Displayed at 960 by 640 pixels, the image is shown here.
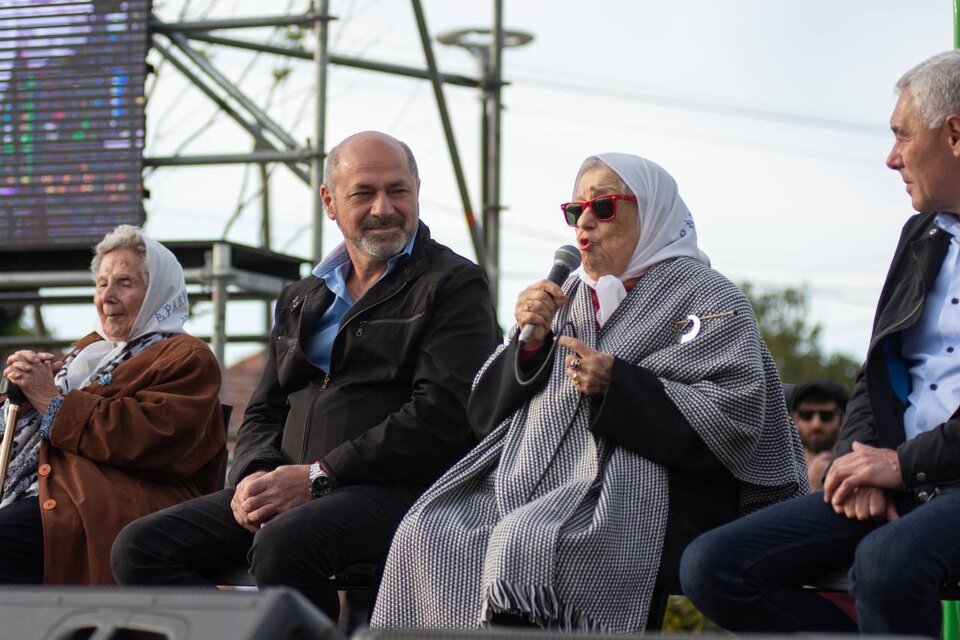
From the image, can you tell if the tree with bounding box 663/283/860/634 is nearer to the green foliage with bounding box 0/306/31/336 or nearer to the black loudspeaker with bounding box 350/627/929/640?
the green foliage with bounding box 0/306/31/336

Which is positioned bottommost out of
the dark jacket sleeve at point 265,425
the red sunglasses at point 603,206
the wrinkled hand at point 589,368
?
the dark jacket sleeve at point 265,425

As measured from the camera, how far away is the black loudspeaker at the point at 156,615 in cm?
224

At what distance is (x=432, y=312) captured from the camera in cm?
428

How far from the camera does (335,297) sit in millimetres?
4578

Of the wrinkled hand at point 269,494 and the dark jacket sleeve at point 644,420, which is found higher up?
the dark jacket sleeve at point 644,420

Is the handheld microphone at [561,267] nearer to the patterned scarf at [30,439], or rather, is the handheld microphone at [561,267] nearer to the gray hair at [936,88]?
the gray hair at [936,88]

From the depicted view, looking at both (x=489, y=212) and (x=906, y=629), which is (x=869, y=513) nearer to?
(x=906, y=629)

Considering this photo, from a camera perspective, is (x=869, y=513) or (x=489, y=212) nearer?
(x=869, y=513)

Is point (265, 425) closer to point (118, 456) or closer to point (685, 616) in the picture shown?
point (118, 456)

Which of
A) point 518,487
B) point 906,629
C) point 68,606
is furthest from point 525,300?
point 68,606

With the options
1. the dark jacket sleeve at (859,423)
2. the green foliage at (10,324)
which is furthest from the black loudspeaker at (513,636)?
the green foliage at (10,324)

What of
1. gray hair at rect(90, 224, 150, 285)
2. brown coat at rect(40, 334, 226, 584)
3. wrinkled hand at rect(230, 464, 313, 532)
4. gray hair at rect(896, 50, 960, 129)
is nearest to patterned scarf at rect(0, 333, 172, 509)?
brown coat at rect(40, 334, 226, 584)

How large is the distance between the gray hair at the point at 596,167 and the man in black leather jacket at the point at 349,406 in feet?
1.71

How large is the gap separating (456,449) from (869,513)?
1257mm
